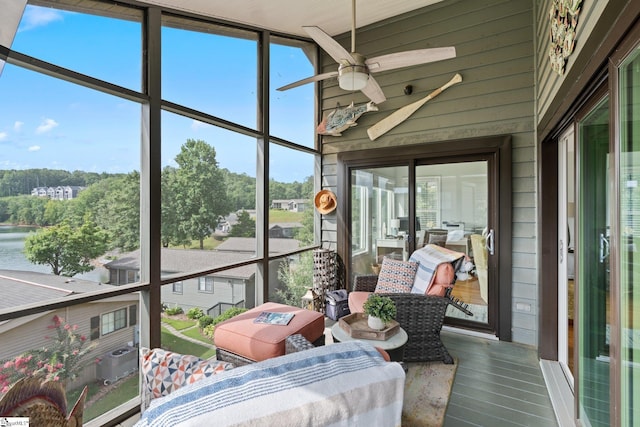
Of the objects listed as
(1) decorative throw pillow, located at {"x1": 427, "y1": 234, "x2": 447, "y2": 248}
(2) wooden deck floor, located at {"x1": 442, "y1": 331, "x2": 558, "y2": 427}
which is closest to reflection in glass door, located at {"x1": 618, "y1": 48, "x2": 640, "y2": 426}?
(2) wooden deck floor, located at {"x1": 442, "y1": 331, "x2": 558, "y2": 427}

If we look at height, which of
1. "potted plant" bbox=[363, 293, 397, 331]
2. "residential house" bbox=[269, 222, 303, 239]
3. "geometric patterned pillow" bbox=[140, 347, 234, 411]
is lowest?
"potted plant" bbox=[363, 293, 397, 331]

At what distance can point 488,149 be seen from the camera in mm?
3592

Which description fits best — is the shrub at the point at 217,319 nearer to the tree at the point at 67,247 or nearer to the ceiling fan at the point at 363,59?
the tree at the point at 67,247

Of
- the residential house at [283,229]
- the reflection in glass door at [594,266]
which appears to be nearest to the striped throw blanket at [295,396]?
the reflection in glass door at [594,266]

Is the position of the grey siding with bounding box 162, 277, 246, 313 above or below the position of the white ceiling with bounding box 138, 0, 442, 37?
below

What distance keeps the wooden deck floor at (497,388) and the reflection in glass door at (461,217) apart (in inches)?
20.4

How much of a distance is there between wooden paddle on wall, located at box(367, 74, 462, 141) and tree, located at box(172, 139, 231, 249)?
217 centimetres

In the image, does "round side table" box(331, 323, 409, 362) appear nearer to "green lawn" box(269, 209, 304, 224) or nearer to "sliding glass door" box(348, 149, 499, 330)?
"sliding glass door" box(348, 149, 499, 330)

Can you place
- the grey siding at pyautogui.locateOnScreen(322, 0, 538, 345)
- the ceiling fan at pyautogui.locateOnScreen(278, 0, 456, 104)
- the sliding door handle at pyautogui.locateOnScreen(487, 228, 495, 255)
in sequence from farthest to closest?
the sliding door handle at pyautogui.locateOnScreen(487, 228, 495, 255)
the grey siding at pyautogui.locateOnScreen(322, 0, 538, 345)
the ceiling fan at pyautogui.locateOnScreen(278, 0, 456, 104)

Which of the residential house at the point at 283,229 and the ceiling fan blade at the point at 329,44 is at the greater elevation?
the ceiling fan blade at the point at 329,44

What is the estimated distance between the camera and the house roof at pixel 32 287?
6.14ft

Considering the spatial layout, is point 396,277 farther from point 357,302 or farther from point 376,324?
point 376,324

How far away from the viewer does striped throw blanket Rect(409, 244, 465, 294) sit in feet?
10.4

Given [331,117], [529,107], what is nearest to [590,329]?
[529,107]
